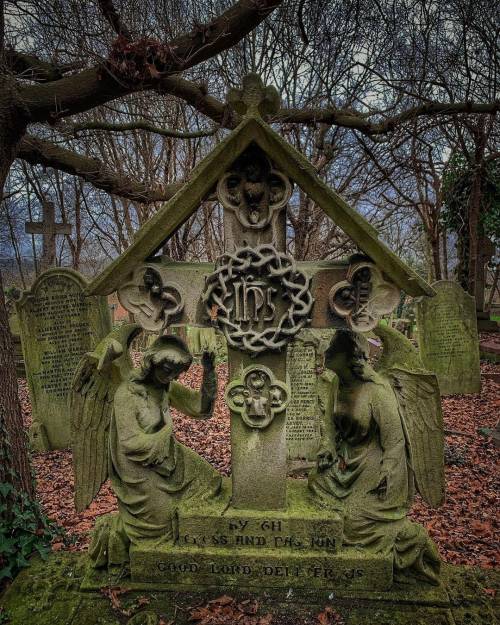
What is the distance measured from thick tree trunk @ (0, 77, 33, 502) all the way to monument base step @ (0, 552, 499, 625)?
3.18ft

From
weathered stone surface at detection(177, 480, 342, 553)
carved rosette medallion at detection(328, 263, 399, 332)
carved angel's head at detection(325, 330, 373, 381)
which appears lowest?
weathered stone surface at detection(177, 480, 342, 553)

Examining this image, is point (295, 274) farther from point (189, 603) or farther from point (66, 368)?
point (66, 368)

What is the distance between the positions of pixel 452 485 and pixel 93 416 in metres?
4.68

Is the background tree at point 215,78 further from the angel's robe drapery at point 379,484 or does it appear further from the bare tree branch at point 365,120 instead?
the angel's robe drapery at point 379,484

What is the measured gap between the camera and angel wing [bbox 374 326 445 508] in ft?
8.48

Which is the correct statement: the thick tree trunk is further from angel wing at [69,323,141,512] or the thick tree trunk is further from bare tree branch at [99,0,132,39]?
bare tree branch at [99,0,132,39]

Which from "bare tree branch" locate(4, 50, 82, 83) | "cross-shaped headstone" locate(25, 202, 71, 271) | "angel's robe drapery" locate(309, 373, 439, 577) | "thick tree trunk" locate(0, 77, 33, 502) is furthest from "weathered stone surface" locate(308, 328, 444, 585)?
"cross-shaped headstone" locate(25, 202, 71, 271)

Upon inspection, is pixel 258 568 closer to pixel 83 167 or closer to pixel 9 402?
pixel 9 402

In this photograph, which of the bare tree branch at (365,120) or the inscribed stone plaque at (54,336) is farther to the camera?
the inscribed stone plaque at (54,336)

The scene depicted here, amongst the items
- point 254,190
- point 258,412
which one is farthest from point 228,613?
point 254,190

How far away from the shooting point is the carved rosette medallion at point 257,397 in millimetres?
2529

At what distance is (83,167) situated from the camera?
7.03 m

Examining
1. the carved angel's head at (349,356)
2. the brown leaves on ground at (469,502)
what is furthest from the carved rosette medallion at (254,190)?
the brown leaves on ground at (469,502)

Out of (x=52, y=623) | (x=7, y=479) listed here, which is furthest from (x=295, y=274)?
(x=7, y=479)
